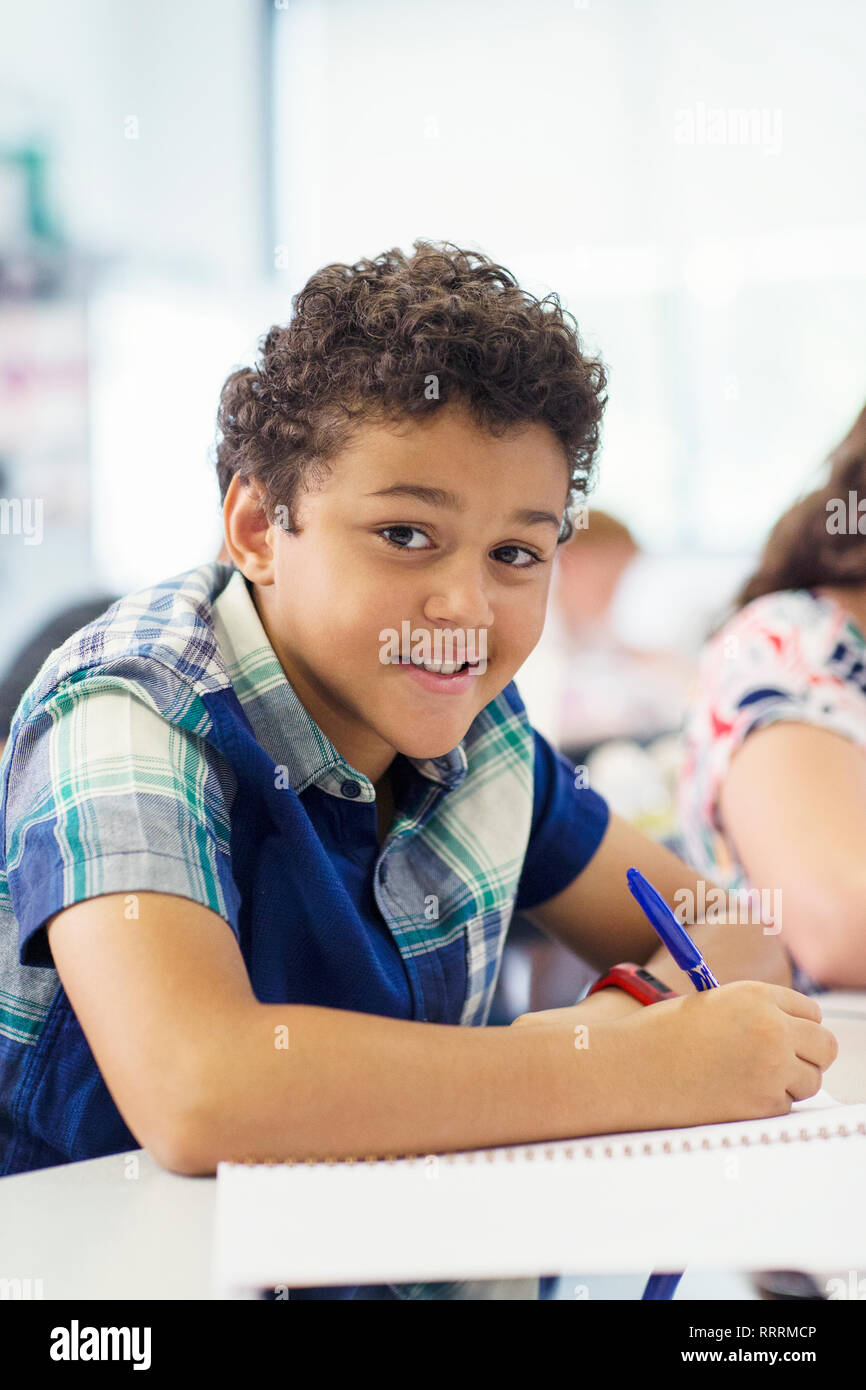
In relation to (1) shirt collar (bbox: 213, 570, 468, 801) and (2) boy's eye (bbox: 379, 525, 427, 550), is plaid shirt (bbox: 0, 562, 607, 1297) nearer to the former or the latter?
(1) shirt collar (bbox: 213, 570, 468, 801)

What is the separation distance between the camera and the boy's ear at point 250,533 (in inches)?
31.0

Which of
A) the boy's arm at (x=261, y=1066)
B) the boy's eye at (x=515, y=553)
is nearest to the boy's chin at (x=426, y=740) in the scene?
the boy's eye at (x=515, y=553)

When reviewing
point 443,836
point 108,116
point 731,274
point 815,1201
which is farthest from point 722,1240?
point 731,274

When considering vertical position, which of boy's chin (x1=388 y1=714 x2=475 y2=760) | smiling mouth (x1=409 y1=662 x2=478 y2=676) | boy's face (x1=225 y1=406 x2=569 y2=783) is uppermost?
boy's face (x1=225 y1=406 x2=569 y2=783)

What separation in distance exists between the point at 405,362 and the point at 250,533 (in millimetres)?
167

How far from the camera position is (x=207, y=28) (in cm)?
390

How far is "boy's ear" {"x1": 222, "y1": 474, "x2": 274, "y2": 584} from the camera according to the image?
0.79m

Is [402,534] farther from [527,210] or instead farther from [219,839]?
[527,210]

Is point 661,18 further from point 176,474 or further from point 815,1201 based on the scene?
point 815,1201

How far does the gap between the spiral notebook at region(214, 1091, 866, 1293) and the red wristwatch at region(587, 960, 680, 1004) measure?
18cm

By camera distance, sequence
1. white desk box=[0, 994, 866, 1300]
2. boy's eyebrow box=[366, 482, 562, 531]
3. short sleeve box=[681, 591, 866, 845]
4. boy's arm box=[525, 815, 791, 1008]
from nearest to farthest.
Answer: white desk box=[0, 994, 866, 1300]
boy's eyebrow box=[366, 482, 562, 531]
boy's arm box=[525, 815, 791, 1008]
short sleeve box=[681, 591, 866, 845]

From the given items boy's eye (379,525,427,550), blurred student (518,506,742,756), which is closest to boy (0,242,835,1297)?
boy's eye (379,525,427,550)

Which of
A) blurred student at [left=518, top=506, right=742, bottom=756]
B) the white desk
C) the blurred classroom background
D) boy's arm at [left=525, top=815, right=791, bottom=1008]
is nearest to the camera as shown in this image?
the white desk

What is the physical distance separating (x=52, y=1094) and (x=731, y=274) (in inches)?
158
